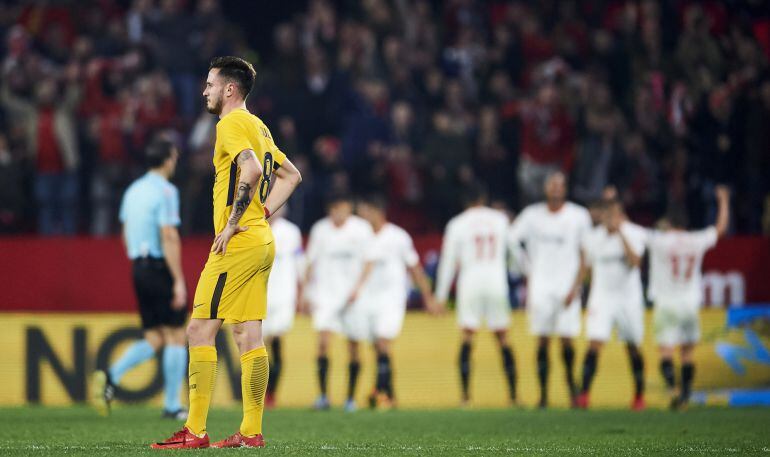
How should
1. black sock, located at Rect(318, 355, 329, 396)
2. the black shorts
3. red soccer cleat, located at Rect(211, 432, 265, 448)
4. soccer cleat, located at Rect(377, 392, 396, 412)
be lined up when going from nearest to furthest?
red soccer cleat, located at Rect(211, 432, 265, 448) → the black shorts → soccer cleat, located at Rect(377, 392, 396, 412) → black sock, located at Rect(318, 355, 329, 396)

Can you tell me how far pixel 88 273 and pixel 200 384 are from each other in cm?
931

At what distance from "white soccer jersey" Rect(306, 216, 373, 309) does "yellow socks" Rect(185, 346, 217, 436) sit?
300 inches

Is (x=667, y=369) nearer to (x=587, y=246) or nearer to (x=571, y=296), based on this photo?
(x=571, y=296)

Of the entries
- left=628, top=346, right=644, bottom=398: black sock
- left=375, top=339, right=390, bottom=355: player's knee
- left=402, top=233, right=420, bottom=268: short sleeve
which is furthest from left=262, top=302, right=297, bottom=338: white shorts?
left=628, top=346, right=644, bottom=398: black sock

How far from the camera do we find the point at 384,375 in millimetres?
15422

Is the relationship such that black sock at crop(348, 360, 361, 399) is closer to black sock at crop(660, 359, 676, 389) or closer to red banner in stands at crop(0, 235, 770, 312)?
red banner in stands at crop(0, 235, 770, 312)

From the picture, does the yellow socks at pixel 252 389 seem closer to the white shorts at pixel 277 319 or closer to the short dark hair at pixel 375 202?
the white shorts at pixel 277 319

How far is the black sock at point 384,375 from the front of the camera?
15383mm

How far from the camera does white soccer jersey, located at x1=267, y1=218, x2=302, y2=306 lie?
15500mm

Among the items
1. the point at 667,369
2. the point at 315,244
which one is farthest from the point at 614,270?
the point at 315,244

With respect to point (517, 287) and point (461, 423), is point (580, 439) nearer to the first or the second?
point (461, 423)

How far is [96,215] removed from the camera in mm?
17812

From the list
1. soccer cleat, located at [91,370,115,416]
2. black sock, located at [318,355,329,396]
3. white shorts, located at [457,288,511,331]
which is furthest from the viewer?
white shorts, located at [457,288,511,331]

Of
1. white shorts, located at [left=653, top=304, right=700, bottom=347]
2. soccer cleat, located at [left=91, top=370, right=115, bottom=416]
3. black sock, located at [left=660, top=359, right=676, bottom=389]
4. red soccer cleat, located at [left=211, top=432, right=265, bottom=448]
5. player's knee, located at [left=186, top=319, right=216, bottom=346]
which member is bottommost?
red soccer cleat, located at [left=211, top=432, right=265, bottom=448]
